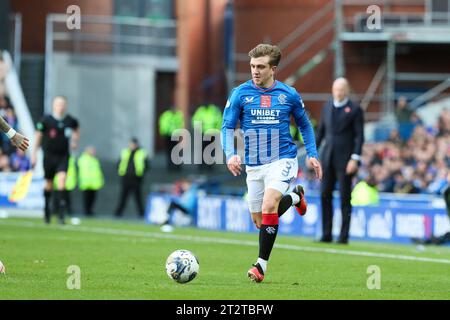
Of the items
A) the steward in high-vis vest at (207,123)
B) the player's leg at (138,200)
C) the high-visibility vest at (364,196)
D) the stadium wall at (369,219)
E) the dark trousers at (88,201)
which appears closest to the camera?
the stadium wall at (369,219)

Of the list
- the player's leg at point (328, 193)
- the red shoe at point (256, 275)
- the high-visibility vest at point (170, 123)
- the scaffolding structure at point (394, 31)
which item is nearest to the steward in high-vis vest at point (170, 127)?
the high-visibility vest at point (170, 123)

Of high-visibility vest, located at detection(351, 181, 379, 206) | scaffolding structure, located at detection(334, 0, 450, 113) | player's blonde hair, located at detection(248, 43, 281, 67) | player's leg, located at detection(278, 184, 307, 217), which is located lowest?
high-visibility vest, located at detection(351, 181, 379, 206)

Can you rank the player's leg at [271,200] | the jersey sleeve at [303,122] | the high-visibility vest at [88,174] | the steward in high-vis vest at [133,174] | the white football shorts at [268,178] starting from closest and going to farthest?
1. the player's leg at [271,200]
2. the white football shorts at [268,178]
3. the jersey sleeve at [303,122]
4. the high-visibility vest at [88,174]
5. the steward in high-vis vest at [133,174]

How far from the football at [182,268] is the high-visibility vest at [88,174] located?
68.0ft

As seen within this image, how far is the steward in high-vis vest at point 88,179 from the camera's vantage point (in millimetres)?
31373

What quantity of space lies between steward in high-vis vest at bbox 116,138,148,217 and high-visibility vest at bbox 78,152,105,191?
700 mm

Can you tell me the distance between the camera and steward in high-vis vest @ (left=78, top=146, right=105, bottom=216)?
31.4m

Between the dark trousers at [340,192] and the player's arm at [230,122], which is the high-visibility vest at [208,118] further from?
the player's arm at [230,122]

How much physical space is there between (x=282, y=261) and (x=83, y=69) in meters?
26.3

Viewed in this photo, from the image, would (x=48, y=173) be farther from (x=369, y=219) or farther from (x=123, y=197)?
(x=123, y=197)

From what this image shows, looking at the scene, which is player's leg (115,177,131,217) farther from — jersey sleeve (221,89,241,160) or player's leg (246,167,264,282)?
jersey sleeve (221,89,241,160)

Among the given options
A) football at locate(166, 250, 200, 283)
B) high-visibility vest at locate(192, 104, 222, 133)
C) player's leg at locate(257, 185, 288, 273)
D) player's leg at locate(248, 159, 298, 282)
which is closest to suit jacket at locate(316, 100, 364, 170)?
player's leg at locate(248, 159, 298, 282)
